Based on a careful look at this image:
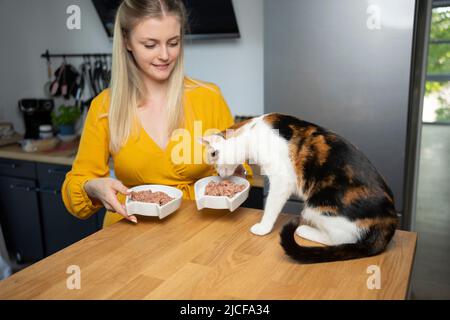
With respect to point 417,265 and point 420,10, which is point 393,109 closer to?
point 420,10

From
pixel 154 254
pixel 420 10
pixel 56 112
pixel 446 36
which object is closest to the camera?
pixel 154 254

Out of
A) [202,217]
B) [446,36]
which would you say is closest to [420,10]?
[446,36]

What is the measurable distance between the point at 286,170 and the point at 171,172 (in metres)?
0.57

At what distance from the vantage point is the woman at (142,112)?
1.21 meters

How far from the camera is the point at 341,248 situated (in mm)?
819

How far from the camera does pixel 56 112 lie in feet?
10.1

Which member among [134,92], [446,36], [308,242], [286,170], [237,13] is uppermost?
[237,13]

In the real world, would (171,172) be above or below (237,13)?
below

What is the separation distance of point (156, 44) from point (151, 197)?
49cm

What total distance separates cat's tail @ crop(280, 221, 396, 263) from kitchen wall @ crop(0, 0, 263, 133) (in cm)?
166

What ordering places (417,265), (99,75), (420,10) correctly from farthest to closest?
(99,75)
(417,265)
(420,10)

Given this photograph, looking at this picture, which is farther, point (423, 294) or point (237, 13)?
point (237, 13)

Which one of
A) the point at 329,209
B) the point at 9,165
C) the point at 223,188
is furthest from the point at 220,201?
the point at 9,165

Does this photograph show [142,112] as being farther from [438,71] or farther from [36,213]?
[438,71]
